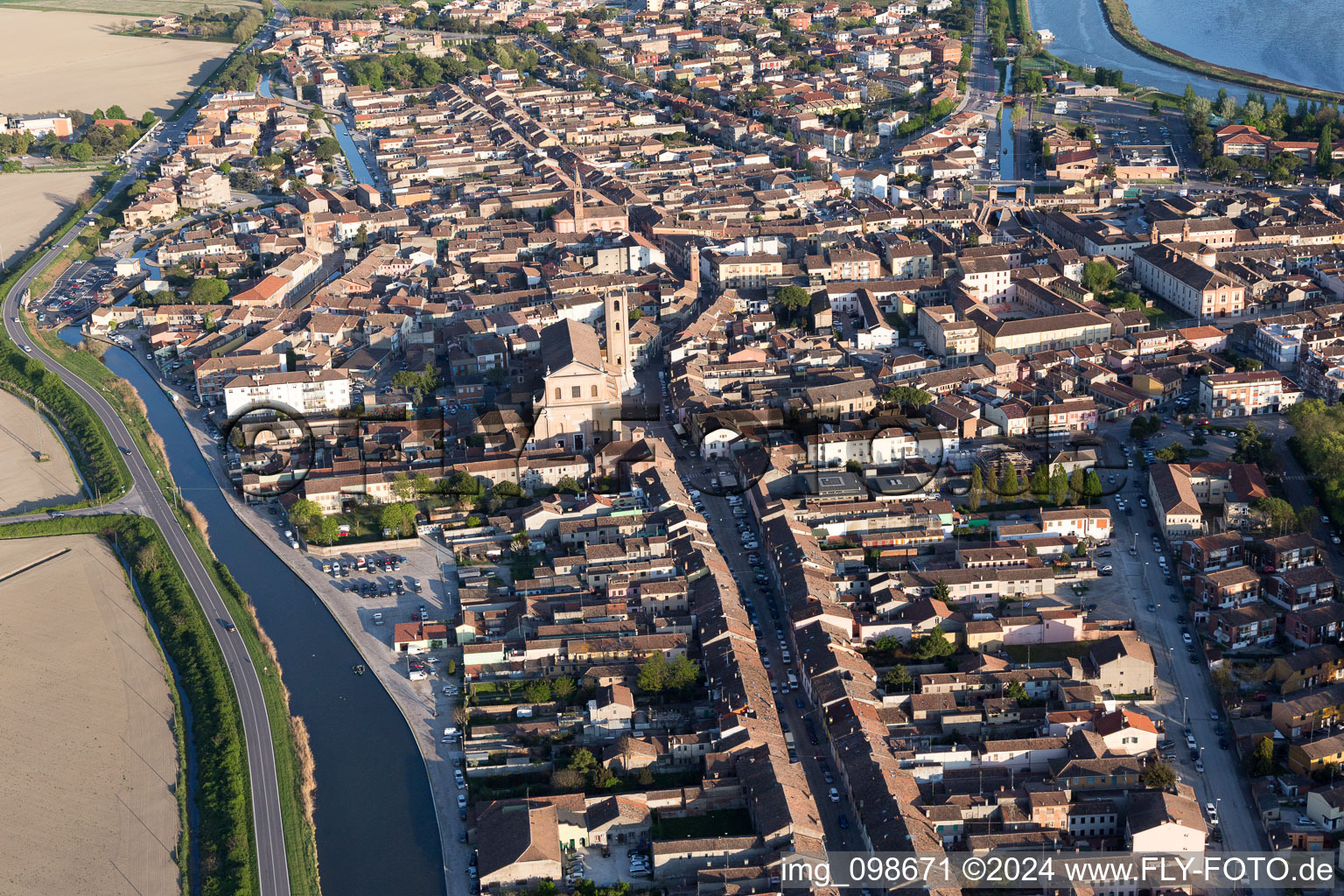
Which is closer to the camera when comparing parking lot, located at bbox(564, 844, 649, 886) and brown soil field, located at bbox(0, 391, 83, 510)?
parking lot, located at bbox(564, 844, 649, 886)

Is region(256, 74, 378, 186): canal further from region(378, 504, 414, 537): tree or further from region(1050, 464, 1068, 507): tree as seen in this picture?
region(1050, 464, 1068, 507): tree

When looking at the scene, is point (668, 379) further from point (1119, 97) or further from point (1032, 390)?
point (1119, 97)

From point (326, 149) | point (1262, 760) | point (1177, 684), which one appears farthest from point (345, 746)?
point (326, 149)

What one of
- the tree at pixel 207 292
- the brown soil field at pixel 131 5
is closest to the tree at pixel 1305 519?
the tree at pixel 207 292

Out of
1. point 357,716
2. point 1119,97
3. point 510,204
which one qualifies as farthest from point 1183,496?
point 1119,97

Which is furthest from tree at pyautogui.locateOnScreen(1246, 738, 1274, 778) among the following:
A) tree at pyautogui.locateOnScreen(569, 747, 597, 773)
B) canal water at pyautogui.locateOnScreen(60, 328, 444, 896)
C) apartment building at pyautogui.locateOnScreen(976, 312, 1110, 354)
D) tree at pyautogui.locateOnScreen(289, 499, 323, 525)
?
tree at pyautogui.locateOnScreen(289, 499, 323, 525)
